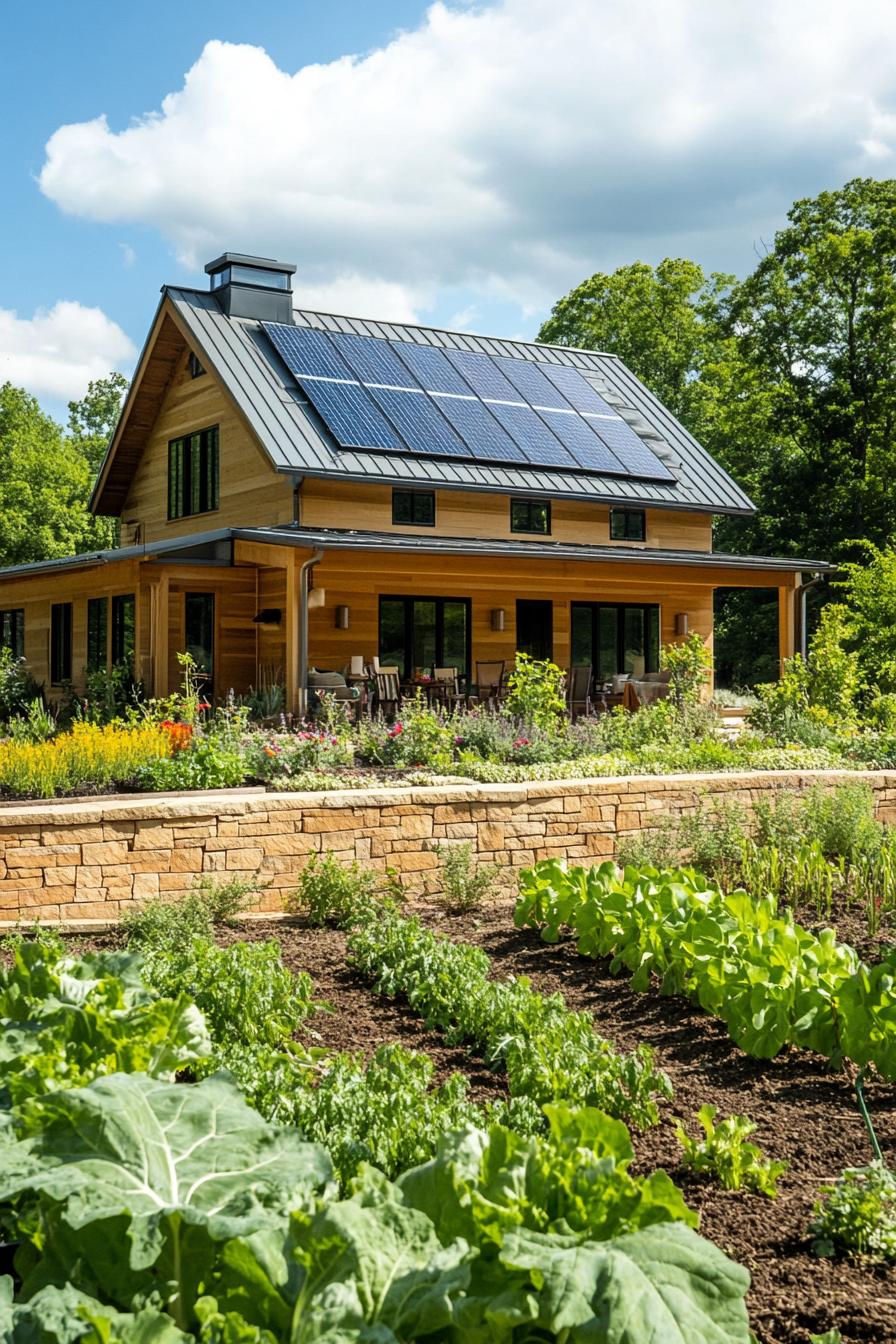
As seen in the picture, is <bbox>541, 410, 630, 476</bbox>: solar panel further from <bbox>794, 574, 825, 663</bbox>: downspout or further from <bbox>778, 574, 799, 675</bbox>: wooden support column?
<bbox>794, 574, 825, 663</bbox>: downspout

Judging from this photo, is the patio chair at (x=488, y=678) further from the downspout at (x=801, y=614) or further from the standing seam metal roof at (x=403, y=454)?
the downspout at (x=801, y=614)

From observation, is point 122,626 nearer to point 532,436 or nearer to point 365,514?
point 365,514

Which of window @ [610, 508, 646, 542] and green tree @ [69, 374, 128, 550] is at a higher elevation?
green tree @ [69, 374, 128, 550]

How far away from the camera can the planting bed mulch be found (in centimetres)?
314

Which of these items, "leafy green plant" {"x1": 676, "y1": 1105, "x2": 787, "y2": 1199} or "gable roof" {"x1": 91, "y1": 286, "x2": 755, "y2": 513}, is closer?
"leafy green plant" {"x1": 676, "y1": 1105, "x2": 787, "y2": 1199}

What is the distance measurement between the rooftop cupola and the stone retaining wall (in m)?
15.6

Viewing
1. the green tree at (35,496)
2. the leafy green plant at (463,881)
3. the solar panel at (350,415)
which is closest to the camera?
the leafy green plant at (463,881)

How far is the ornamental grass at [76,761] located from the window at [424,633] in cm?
944

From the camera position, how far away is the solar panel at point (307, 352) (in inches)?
830

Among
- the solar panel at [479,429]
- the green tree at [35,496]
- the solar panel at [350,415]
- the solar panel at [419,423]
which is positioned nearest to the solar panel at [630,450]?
the solar panel at [479,429]

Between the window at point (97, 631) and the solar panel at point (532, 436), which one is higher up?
the solar panel at point (532, 436)

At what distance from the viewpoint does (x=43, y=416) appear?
52531mm

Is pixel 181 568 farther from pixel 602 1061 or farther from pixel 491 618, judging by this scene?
pixel 602 1061

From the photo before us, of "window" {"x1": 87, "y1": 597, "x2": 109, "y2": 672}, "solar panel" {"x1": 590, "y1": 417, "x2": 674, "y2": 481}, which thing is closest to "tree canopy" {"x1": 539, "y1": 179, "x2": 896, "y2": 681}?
"solar panel" {"x1": 590, "y1": 417, "x2": 674, "y2": 481}
